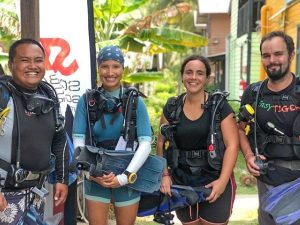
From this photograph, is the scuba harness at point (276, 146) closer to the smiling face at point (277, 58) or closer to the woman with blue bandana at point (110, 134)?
the smiling face at point (277, 58)

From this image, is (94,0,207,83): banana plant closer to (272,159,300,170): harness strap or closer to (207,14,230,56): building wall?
(272,159,300,170): harness strap

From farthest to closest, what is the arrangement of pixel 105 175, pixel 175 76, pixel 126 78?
pixel 175 76 → pixel 126 78 → pixel 105 175

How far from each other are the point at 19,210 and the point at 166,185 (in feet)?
3.77

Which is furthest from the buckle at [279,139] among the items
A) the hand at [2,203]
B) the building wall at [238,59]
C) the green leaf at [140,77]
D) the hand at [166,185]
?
the building wall at [238,59]

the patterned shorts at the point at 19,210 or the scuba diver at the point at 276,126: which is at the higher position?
the scuba diver at the point at 276,126

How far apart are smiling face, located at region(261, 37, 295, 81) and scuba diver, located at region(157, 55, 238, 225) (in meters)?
0.44

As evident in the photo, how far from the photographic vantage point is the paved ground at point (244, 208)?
19.7 feet

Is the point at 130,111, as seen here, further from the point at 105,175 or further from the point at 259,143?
the point at 259,143

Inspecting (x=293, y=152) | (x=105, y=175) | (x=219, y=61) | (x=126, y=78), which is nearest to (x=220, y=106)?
(x=293, y=152)

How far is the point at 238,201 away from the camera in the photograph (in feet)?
22.6

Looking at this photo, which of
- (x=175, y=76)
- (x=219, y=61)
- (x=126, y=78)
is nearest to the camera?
(x=126, y=78)

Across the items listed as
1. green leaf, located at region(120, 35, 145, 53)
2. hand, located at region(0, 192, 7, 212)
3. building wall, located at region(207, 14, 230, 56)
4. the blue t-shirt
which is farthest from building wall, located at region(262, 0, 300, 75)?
building wall, located at region(207, 14, 230, 56)

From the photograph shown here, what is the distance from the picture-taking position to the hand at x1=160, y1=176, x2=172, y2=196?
3.52 m

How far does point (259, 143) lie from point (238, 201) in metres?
3.67
